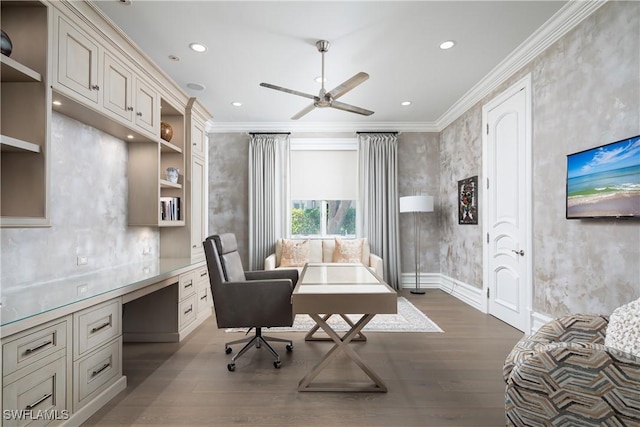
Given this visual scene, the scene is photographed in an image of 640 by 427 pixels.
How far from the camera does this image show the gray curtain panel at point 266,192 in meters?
5.18

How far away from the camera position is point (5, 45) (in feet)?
5.50

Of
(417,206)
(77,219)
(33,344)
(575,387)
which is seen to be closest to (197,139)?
(77,219)

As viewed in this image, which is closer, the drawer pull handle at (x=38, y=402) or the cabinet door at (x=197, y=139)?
the drawer pull handle at (x=38, y=402)

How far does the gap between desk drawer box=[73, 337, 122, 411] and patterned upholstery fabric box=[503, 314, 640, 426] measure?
7.53 feet

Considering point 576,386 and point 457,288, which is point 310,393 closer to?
point 576,386

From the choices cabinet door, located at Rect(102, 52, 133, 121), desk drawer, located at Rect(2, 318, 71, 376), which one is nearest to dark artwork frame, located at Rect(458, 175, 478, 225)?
cabinet door, located at Rect(102, 52, 133, 121)

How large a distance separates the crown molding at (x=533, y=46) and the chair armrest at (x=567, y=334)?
224 cm

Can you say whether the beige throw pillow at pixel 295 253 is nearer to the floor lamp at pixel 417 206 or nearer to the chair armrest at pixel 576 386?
the floor lamp at pixel 417 206

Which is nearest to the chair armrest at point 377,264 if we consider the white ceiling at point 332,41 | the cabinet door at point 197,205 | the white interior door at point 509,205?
the white interior door at point 509,205

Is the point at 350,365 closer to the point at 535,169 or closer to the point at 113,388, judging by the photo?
Answer: the point at 113,388

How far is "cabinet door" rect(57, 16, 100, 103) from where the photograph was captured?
1.94m

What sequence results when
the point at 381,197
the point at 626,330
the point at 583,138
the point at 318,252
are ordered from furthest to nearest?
the point at 381,197 < the point at 318,252 < the point at 583,138 < the point at 626,330

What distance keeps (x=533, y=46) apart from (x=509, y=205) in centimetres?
157

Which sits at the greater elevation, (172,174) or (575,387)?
(172,174)
